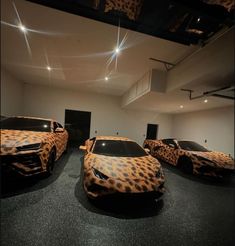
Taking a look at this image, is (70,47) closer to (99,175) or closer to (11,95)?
(11,95)

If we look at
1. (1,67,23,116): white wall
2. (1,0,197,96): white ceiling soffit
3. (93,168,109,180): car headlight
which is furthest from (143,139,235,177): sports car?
(1,67,23,116): white wall

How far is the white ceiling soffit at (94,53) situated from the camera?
49.9 inches

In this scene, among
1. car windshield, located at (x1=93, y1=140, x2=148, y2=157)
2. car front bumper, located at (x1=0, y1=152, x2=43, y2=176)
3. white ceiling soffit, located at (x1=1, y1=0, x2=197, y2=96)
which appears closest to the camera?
car front bumper, located at (x1=0, y1=152, x2=43, y2=176)

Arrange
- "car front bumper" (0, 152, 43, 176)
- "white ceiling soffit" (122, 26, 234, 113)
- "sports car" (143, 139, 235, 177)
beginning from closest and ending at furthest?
"car front bumper" (0, 152, 43, 176) → "sports car" (143, 139, 235, 177) → "white ceiling soffit" (122, 26, 234, 113)

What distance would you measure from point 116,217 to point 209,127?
42.5 inches

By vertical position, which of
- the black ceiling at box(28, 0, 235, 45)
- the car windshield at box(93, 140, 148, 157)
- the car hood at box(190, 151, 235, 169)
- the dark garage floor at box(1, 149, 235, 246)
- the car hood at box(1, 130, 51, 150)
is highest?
the black ceiling at box(28, 0, 235, 45)

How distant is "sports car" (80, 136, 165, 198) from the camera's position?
1163 millimetres

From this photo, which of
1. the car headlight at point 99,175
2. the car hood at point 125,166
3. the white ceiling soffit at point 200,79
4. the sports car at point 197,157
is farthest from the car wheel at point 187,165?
the car headlight at point 99,175

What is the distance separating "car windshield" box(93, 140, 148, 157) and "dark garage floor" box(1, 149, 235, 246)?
0.52 m

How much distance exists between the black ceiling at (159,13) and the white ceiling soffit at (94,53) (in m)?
0.30

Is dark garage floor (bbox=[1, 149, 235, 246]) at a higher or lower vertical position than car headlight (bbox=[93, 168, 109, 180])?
lower

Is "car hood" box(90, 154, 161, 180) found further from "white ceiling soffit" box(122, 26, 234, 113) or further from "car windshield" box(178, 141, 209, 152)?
"white ceiling soffit" box(122, 26, 234, 113)

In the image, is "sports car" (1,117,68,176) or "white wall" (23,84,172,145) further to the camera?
"white wall" (23,84,172,145)

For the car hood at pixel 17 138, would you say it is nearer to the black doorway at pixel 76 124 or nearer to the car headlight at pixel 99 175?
the black doorway at pixel 76 124
